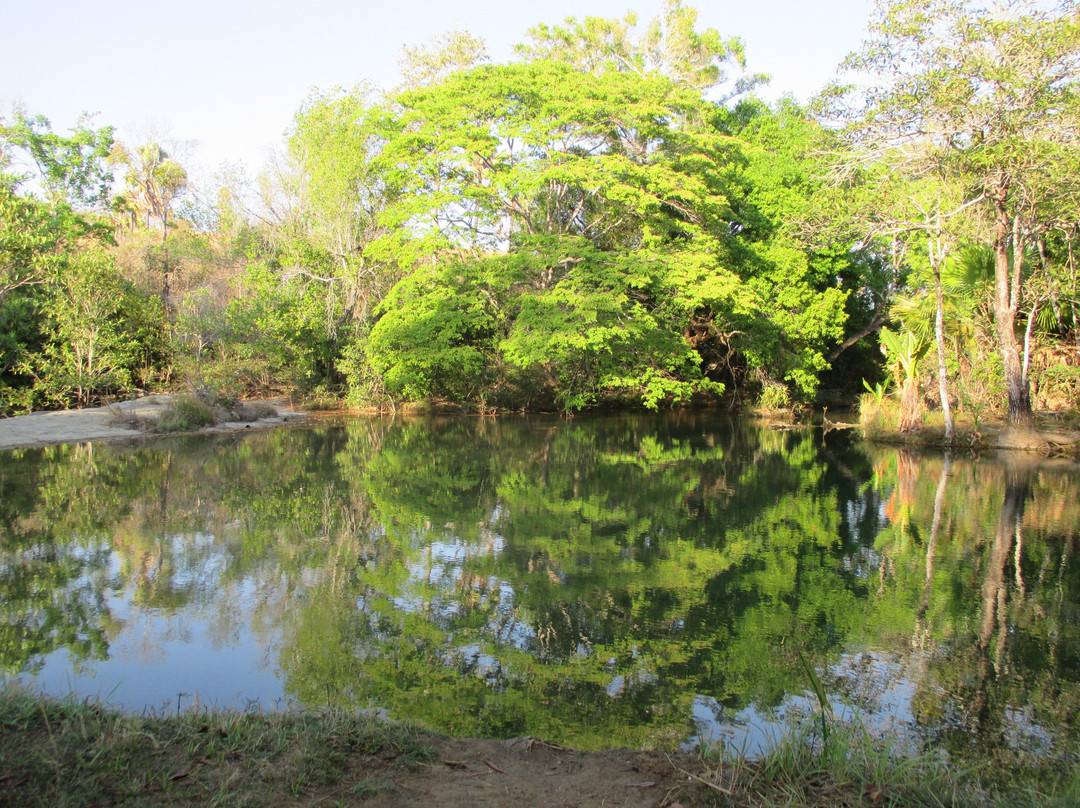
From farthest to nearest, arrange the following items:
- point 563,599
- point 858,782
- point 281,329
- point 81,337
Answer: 1. point 281,329
2. point 81,337
3. point 563,599
4. point 858,782

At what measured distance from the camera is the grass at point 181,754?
2703 millimetres

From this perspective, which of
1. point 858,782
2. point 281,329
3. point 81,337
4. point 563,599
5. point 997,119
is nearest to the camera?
A: point 858,782

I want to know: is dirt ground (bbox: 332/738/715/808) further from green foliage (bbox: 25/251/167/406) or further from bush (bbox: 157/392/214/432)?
green foliage (bbox: 25/251/167/406)

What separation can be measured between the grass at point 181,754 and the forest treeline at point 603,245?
15154mm

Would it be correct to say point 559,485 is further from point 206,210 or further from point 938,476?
point 206,210

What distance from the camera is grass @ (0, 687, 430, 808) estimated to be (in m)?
2.70

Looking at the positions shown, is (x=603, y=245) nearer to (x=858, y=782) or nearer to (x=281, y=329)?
(x=281, y=329)

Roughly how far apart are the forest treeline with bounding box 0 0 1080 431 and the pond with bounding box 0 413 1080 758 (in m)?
6.37

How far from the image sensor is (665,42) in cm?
3022

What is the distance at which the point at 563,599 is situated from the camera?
5.83 m

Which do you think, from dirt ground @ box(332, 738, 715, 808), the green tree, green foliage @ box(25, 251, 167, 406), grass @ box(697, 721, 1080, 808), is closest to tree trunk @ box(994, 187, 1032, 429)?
the green tree

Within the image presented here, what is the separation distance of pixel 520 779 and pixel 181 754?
136cm

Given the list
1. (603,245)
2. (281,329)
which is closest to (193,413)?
(281,329)

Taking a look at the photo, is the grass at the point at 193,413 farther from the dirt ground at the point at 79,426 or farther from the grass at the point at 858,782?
the grass at the point at 858,782
